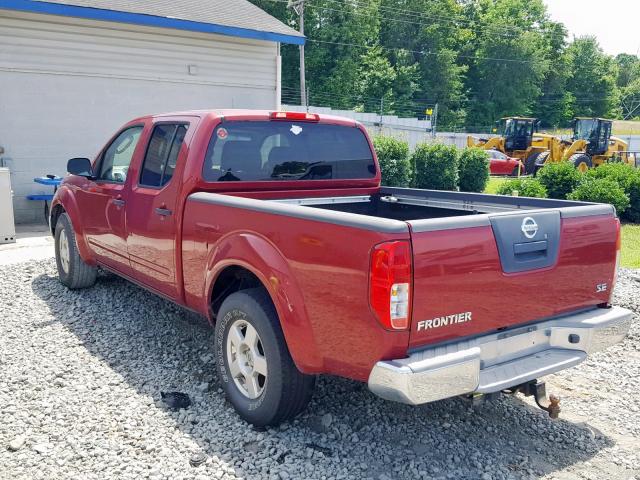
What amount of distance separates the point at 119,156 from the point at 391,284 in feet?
12.2

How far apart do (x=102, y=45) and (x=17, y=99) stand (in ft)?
6.16

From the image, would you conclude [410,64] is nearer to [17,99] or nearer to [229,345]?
[17,99]

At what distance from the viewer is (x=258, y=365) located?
3.53 metres

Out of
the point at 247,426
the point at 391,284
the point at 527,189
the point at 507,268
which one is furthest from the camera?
the point at 527,189

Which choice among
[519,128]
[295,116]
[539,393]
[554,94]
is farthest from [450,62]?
[539,393]

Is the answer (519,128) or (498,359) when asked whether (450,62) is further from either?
(498,359)

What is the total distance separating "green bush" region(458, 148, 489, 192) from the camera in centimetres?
1723

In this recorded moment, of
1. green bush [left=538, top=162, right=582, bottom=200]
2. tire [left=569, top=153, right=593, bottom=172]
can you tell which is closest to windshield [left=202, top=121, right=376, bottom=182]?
green bush [left=538, top=162, right=582, bottom=200]

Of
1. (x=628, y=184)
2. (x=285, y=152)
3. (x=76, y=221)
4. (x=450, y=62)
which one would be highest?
(x=450, y=62)

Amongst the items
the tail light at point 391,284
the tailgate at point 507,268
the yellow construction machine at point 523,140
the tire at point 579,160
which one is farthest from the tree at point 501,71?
Answer: the tail light at point 391,284

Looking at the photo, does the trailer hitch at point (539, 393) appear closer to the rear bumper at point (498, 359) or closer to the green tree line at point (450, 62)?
the rear bumper at point (498, 359)

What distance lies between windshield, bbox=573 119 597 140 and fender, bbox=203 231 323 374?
1106 inches

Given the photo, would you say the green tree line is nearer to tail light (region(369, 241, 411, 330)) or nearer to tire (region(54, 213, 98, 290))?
tire (region(54, 213, 98, 290))

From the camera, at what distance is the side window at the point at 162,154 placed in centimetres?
449
